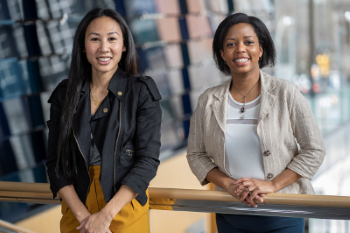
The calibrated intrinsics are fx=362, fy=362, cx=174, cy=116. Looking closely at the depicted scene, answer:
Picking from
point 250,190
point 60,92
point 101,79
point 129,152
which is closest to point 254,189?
point 250,190

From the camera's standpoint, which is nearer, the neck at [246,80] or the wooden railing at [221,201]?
the wooden railing at [221,201]

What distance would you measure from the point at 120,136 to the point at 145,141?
90mm

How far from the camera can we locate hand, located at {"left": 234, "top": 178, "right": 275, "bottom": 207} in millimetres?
1278

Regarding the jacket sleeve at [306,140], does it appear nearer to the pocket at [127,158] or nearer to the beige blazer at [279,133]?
the beige blazer at [279,133]

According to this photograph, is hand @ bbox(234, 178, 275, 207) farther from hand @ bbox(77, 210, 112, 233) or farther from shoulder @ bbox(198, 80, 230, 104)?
hand @ bbox(77, 210, 112, 233)

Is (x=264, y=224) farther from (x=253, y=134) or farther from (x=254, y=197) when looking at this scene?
(x=253, y=134)

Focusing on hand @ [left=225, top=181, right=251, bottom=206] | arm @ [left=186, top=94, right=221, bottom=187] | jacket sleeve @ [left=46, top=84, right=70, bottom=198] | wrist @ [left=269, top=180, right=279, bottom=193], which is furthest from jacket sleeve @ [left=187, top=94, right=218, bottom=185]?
jacket sleeve @ [left=46, top=84, right=70, bottom=198]

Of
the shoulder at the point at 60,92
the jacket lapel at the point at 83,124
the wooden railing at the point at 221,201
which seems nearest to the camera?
the wooden railing at the point at 221,201

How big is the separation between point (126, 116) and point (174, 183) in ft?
11.4

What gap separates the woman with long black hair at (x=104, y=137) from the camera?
50.3 inches

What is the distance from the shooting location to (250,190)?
1290mm

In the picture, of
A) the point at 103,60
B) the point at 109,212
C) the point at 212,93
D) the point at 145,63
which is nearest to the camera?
the point at 109,212

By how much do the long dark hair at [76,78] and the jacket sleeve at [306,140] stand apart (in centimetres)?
65

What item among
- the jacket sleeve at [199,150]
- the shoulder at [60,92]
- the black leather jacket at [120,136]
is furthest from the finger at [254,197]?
the shoulder at [60,92]
